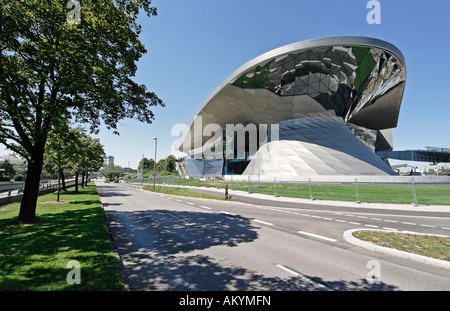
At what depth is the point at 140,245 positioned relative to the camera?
576 centimetres

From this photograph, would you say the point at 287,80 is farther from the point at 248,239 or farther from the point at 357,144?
the point at 248,239

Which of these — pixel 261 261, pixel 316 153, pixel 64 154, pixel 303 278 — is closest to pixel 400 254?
pixel 303 278

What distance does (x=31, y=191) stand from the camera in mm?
8211

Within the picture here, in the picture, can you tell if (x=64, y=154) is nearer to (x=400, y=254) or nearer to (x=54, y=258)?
(x=54, y=258)

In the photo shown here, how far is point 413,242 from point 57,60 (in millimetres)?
12532

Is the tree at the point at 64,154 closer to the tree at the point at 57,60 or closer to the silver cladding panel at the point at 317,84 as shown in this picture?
the tree at the point at 57,60

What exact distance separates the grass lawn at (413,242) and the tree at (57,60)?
9705 millimetres

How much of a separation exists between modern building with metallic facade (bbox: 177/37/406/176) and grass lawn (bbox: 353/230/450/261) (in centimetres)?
2342

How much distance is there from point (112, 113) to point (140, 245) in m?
6.71

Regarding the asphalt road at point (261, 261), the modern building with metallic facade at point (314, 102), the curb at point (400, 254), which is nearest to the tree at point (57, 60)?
the asphalt road at point (261, 261)

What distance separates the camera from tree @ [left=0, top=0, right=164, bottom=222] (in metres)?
6.00

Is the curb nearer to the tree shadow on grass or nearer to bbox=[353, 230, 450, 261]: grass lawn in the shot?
bbox=[353, 230, 450, 261]: grass lawn

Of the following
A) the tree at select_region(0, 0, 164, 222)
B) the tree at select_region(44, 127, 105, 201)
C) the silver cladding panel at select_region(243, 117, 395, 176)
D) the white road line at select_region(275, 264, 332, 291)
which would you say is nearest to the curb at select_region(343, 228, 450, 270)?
the white road line at select_region(275, 264, 332, 291)
